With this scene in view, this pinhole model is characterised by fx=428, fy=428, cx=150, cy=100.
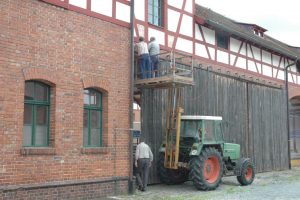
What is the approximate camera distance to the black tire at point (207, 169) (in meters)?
13.3

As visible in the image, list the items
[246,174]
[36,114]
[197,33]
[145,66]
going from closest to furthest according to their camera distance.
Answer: [36,114], [145,66], [246,174], [197,33]

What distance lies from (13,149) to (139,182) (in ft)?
15.3

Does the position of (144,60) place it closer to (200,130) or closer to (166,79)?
(166,79)

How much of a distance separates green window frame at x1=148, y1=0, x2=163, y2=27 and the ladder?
2.85 m

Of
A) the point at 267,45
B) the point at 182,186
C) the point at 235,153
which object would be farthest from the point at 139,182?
the point at 267,45

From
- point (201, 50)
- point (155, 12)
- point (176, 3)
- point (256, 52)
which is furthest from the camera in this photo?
point (256, 52)

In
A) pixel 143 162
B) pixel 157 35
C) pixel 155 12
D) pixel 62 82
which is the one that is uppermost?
pixel 155 12

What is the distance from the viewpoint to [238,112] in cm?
1942

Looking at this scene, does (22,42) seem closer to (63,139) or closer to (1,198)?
(63,139)

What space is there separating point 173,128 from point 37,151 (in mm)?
5134

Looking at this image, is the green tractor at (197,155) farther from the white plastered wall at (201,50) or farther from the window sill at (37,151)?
the window sill at (37,151)

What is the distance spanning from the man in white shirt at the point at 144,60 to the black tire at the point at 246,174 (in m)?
4.87

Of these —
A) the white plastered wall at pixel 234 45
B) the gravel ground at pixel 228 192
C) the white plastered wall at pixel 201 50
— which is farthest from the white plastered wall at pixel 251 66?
the gravel ground at pixel 228 192

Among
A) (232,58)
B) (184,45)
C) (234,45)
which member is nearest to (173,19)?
(184,45)
